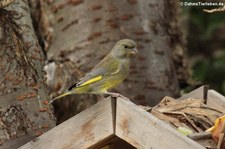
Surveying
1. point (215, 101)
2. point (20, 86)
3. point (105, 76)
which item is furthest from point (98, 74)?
point (215, 101)

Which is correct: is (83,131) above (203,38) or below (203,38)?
above

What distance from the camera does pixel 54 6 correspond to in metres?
6.51

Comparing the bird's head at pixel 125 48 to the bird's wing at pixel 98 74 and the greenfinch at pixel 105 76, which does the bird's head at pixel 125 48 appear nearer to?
the greenfinch at pixel 105 76

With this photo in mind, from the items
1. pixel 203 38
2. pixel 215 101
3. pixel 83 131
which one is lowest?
pixel 203 38

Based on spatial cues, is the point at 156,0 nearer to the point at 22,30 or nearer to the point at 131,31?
the point at 131,31

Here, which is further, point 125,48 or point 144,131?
point 125,48

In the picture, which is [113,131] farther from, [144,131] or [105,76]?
[105,76]

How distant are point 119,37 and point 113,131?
2.54m

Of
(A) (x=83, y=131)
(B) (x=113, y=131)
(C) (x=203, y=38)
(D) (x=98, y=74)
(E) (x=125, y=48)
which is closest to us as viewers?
(B) (x=113, y=131)

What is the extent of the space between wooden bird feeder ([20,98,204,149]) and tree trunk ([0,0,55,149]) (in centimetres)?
25

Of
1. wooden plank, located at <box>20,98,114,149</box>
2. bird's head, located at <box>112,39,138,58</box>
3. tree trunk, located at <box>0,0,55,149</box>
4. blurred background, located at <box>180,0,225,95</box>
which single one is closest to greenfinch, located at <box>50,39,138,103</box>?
bird's head, located at <box>112,39,138,58</box>

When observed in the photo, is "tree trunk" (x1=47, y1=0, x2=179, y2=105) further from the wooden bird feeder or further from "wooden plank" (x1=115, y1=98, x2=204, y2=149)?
"wooden plank" (x1=115, y1=98, x2=204, y2=149)

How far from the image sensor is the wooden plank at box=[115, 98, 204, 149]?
11.6ft

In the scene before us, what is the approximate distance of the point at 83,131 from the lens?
391 cm
